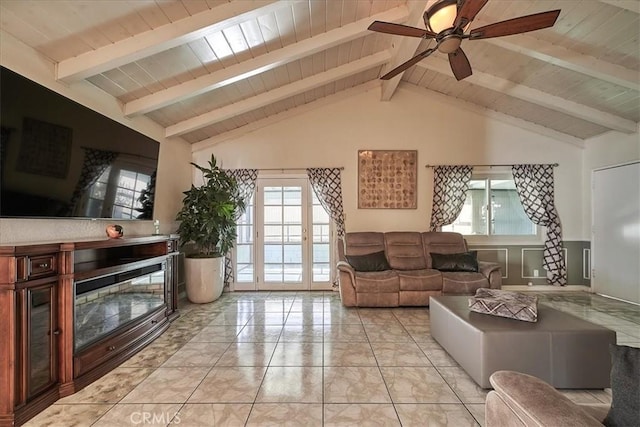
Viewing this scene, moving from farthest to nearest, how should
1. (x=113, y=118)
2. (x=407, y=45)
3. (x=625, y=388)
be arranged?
(x=407, y=45)
(x=113, y=118)
(x=625, y=388)

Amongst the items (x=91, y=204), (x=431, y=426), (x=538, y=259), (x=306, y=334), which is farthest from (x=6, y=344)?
(x=538, y=259)

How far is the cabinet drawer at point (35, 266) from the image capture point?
1.79m

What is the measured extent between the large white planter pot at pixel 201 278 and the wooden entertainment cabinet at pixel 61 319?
127 cm

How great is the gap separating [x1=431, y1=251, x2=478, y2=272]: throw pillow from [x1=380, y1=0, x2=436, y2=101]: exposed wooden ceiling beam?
9.08 ft

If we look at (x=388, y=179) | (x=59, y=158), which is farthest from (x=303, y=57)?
(x=59, y=158)

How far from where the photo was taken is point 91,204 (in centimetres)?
256

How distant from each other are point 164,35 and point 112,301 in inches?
93.0

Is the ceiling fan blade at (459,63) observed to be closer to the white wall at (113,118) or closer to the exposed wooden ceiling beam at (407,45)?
the exposed wooden ceiling beam at (407,45)

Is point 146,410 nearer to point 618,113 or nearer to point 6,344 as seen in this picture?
point 6,344

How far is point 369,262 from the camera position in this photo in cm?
437

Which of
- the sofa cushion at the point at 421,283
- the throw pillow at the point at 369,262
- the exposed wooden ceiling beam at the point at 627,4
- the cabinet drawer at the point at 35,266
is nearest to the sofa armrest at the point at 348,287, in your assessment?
the throw pillow at the point at 369,262

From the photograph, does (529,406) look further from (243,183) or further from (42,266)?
(243,183)

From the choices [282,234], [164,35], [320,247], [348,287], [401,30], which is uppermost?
[164,35]

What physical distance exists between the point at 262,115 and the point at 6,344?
162 inches
